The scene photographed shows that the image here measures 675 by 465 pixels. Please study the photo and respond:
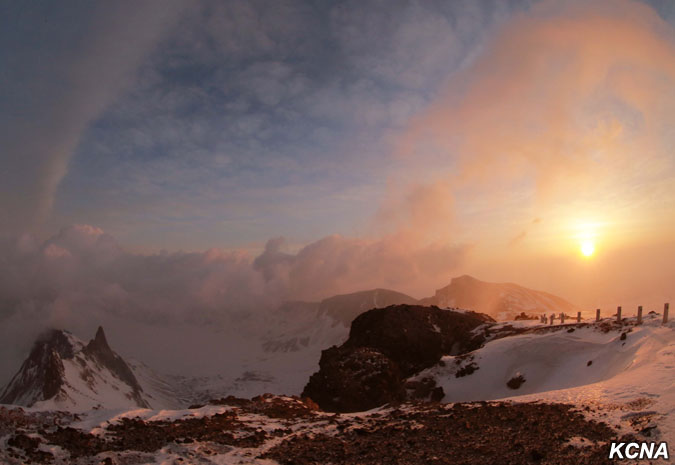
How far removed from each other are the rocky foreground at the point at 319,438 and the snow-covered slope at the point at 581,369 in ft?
9.13

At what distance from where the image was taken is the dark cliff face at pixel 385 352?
1679 inches

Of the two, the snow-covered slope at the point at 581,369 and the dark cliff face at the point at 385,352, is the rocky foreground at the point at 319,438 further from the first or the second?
the dark cliff face at the point at 385,352

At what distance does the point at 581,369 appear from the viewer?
1303 inches

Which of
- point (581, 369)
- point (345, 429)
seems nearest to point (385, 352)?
point (581, 369)

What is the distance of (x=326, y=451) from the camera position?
14.3 meters

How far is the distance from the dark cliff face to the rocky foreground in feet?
78.9

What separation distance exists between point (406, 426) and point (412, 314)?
4910 cm

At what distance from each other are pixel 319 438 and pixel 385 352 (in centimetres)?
4338

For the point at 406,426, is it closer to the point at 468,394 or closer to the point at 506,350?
the point at 468,394

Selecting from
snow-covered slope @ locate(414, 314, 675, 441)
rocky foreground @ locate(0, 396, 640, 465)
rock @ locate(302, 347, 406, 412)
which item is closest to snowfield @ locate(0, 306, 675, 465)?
rocky foreground @ locate(0, 396, 640, 465)

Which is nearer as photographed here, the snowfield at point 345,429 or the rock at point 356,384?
the snowfield at point 345,429

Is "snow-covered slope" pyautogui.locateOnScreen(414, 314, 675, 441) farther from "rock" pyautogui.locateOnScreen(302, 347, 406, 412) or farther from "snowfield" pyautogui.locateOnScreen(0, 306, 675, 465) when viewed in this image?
"rock" pyautogui.locateOnScreen(302, 347, 406, 412)

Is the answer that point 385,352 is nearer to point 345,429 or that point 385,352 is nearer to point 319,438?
point 345,429

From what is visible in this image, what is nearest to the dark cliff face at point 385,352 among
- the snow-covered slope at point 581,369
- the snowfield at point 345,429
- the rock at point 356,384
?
the rock at point 356,384
